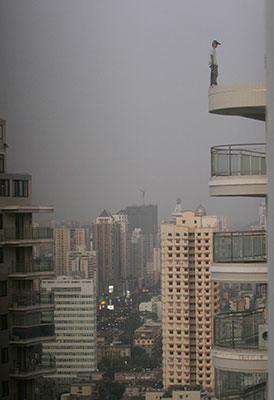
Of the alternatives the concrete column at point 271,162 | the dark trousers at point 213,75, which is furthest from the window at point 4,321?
the concrete column at point 271,162

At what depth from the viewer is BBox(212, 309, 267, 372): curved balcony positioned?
6.39ft

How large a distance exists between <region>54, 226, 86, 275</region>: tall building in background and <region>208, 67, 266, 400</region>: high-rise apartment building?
351cm

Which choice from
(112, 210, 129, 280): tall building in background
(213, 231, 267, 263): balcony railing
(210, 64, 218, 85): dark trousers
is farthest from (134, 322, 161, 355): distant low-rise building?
(213, 231, 267, 263): balcony railing

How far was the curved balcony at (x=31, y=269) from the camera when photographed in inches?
163

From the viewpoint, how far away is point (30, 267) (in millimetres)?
4172

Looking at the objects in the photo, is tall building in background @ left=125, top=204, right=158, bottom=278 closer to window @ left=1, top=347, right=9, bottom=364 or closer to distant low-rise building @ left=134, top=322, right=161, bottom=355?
distant low-rise building @ left=134, top=322, right=161, bottom=355

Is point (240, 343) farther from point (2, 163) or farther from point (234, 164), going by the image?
point (2, 163)

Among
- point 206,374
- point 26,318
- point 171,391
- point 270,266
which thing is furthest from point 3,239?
point 270,266

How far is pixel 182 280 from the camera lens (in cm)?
559

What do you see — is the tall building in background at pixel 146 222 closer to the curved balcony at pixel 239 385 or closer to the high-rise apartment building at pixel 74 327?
the high-rise apartment building at pixel 74 327

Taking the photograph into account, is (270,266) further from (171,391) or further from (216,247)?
(171,391)

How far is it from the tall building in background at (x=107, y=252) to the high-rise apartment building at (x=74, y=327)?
0.38 metres

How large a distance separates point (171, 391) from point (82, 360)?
78cm

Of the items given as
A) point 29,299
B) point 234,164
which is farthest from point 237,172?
point 29,299
